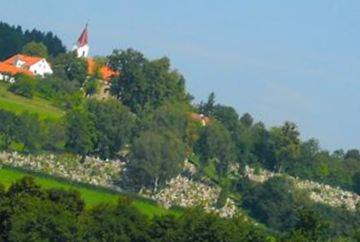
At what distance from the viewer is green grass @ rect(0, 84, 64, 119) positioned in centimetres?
8175

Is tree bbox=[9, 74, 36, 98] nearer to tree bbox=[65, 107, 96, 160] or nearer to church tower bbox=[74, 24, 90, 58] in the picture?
tree bbox=[65, 107, 96, 160]

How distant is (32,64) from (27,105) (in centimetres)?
1749

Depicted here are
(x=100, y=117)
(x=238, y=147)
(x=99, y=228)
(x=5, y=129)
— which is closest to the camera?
(x=99, y=228)

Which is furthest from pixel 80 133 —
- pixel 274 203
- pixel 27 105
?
pixel 274 203

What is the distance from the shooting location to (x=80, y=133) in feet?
246

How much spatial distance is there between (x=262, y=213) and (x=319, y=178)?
15.4 metres

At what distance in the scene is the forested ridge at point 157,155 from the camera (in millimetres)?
48062

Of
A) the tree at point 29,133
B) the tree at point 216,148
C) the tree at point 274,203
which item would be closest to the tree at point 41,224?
the tree at point 29,133

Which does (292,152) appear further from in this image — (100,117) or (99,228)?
(99,228)

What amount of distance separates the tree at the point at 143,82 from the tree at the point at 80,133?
42.8 feet

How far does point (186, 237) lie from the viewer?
4800 centimetres

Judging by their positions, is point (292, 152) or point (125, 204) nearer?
point (125, 204)

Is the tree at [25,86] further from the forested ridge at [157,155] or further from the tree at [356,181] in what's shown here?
the tree at [356,181]

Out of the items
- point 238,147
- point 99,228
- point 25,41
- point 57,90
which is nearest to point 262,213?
point 238,147
